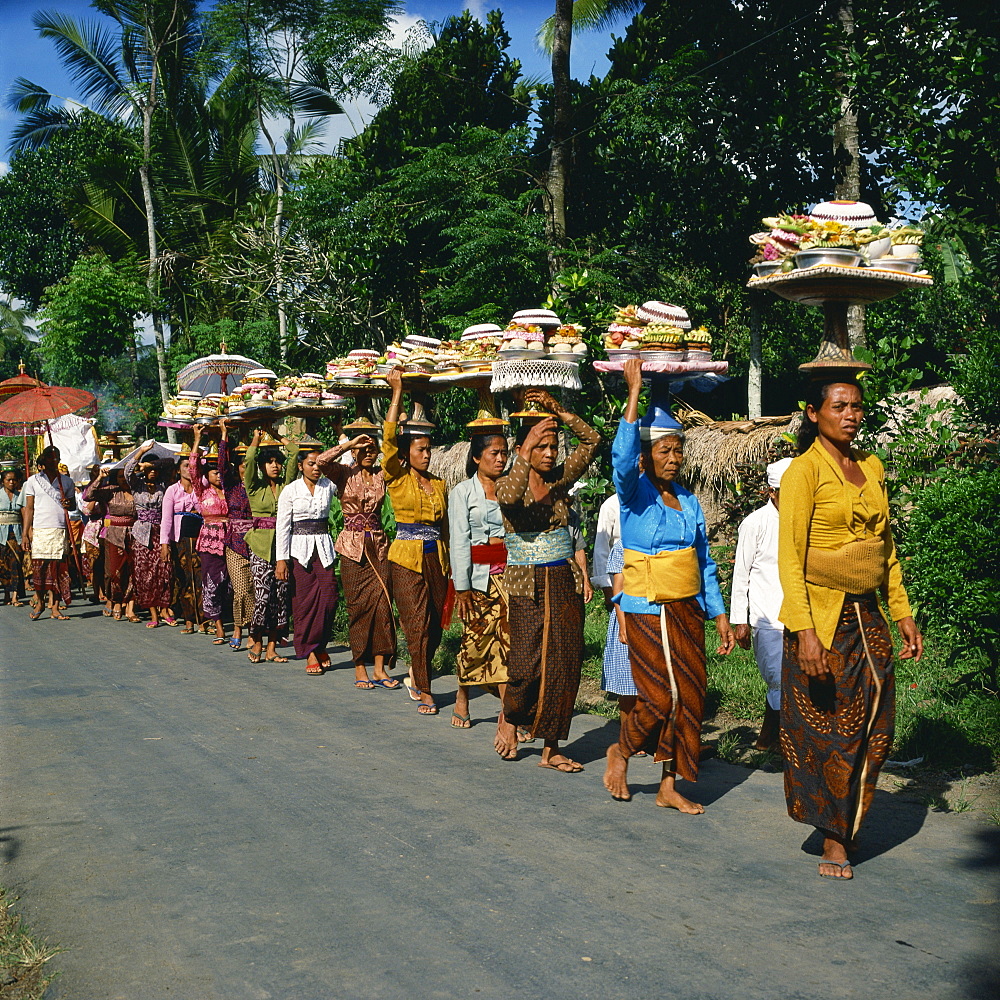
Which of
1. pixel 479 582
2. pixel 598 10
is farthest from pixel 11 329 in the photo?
pixel 479 582

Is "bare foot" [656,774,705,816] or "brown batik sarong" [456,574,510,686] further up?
"brown batik sarong" [456,574,510,686]

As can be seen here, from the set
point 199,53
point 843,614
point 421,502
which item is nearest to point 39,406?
point 421,502

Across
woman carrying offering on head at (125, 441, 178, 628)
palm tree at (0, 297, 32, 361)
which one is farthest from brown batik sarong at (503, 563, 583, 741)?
palm tree at (0, 297, 32, 361)

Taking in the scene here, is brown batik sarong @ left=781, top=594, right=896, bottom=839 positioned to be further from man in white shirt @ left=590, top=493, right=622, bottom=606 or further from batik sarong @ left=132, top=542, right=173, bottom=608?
batik sarong @ left=132, top=542, right=173, bottom=608

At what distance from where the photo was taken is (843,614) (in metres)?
4.84

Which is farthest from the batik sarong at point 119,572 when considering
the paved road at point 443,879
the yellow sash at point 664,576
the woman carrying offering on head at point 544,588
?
the yellow sash at point 664,576

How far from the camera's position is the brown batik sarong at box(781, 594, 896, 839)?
4.73 meters

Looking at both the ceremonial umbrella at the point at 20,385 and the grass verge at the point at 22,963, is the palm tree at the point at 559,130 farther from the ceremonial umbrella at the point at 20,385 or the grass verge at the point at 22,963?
the grass verge at the point at 22,963

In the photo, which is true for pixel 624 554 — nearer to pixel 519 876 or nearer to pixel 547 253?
pixel 519 876

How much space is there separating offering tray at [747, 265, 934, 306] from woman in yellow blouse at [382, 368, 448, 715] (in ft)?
12.9

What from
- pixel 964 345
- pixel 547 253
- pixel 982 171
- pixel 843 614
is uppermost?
pixel 547 253

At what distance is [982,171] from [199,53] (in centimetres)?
2460

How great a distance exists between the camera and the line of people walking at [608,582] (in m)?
4.84

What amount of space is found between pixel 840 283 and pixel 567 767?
321 centimetres
